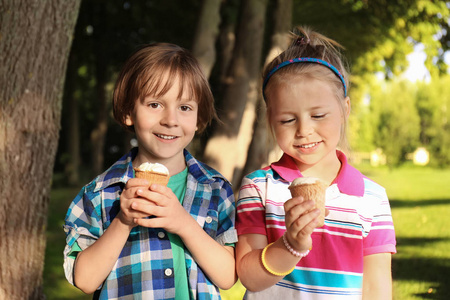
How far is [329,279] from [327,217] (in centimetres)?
28

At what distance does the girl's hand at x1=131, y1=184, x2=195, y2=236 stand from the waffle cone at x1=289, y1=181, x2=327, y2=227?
54 cm

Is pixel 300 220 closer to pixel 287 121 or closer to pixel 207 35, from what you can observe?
pixel 287 121

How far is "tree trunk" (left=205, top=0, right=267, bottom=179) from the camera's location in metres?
8.25

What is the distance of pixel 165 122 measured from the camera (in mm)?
2652

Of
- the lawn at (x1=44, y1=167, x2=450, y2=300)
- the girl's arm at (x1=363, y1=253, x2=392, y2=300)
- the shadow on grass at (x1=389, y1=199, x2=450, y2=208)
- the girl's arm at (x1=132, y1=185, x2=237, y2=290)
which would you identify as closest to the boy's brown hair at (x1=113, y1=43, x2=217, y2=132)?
the girl's arm at (x1=132, y1=185, x2=237, y2=290)

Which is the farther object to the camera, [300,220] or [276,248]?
[276,248]

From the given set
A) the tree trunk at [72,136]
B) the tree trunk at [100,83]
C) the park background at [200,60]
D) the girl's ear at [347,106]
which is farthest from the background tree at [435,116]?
the girl's ear at [347,106]

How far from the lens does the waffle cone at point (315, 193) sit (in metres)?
2.25

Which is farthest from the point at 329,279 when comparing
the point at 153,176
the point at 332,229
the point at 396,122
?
the point at 396,122

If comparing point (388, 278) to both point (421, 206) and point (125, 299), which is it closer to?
point (125, 299)

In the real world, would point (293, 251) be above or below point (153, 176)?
below

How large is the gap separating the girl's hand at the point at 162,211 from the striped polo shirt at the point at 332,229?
332mm

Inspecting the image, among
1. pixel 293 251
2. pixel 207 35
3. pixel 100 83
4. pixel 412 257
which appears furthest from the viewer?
pixel 100 83

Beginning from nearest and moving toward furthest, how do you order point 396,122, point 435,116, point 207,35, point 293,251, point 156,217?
1. point 293,251
2. point 156,217
3. point 207,35
4. point 435,116
5. point 396,122
